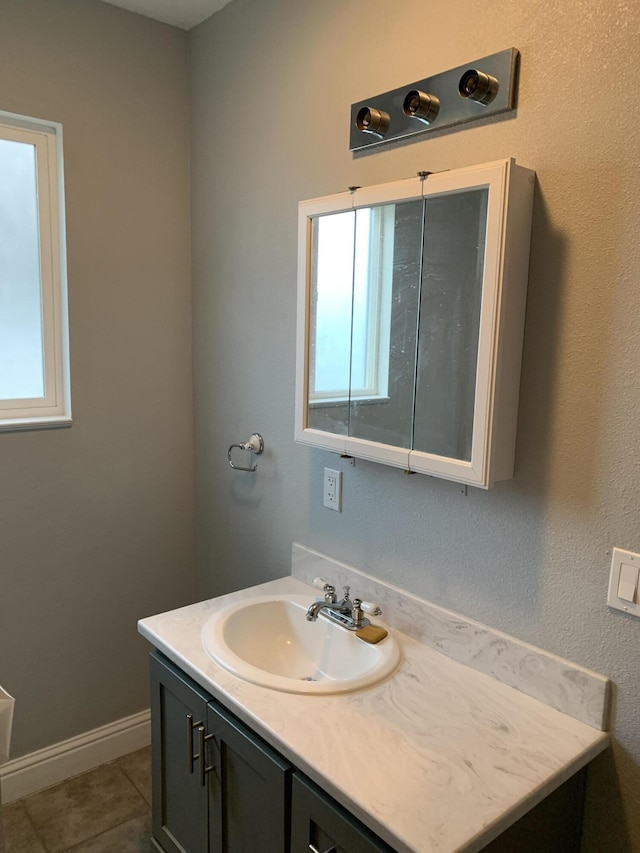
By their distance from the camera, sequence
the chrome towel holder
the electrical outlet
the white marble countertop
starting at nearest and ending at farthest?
the white marble countertop
the electrical outlet
the chrome towel holder

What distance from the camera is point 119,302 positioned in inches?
87.7

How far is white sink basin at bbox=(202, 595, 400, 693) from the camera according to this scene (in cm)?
151

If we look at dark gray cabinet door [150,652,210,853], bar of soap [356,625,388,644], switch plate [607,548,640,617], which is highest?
switch plate [607,548,640,617]

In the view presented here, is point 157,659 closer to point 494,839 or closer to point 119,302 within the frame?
point 494,839

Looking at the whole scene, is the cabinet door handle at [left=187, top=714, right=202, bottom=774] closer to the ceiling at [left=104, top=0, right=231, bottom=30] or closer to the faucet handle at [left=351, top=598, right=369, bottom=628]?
the faucet handle at [left=351, top=598, right=369, bottom=628]

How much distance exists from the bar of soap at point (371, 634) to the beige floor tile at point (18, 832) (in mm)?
1276

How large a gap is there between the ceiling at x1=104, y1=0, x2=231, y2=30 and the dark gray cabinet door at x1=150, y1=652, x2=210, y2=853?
1.97 meters

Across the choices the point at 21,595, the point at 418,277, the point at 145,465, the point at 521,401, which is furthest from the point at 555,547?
the point at 21,595

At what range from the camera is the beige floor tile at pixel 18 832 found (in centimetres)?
198

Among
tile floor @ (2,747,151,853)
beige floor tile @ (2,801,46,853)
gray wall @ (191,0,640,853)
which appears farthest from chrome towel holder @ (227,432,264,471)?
beige floor tile @ (2,801,46,853)

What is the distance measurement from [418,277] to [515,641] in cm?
82

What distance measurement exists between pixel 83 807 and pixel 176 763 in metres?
0.78

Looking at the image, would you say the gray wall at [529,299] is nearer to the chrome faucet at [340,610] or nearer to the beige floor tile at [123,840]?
the chrome faucet at [340,610]

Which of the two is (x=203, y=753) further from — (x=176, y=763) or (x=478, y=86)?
(x=478, y=86)
